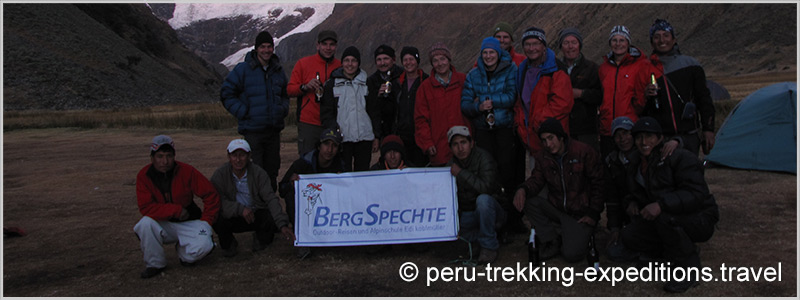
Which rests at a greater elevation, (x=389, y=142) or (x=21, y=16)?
(x=21, y=16)

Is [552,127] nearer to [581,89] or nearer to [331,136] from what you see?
[581,89]

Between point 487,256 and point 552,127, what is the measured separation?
1.18 m

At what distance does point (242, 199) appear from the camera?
240 inches

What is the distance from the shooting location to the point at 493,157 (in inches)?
239

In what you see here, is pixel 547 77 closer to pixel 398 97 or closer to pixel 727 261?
pixel 398 97

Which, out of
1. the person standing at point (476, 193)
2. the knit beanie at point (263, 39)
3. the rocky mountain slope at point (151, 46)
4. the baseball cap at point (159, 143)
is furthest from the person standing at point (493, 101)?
the rocky mountain slope at point (151, 46)

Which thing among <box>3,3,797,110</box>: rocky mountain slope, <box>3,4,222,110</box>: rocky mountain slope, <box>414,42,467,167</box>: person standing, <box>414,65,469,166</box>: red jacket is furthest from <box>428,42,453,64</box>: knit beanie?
<box>3,3,797,110</box>: rocky mountain slope

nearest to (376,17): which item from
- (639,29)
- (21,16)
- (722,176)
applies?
(639,29)

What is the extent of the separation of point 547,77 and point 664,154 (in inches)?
49.2

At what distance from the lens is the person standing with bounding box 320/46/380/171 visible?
655 centimetres

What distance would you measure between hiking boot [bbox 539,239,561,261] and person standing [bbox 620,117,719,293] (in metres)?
0.64

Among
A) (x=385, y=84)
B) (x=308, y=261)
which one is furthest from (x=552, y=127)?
(x=308, y=261)

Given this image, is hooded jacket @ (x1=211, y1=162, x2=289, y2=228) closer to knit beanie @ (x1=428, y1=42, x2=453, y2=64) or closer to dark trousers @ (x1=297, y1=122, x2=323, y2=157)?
dark trousers @ (x1=297, y1=122, x2=323, y2=157)

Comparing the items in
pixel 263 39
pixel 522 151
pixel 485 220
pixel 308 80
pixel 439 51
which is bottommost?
pixel 485 220
